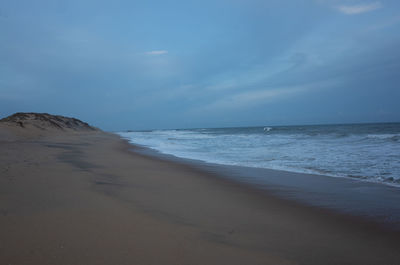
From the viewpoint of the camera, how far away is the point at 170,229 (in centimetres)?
258

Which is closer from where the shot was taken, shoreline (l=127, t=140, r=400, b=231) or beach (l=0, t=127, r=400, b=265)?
beach (l=0, t=127, r=400, b=265)

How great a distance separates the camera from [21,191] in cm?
348

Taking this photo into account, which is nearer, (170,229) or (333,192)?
(170,229)

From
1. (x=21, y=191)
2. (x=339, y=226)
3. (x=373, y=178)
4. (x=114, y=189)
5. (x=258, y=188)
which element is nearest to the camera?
(x=339, y=226)

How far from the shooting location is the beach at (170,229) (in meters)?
2.02

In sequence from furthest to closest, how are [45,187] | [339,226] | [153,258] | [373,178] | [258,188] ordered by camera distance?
[373,178] → [258,188] → [45,187] → [339,226] → [153,258]

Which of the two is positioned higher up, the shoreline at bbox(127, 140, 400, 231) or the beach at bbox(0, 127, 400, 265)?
the beach at bbox(0, 127, 400, 265)

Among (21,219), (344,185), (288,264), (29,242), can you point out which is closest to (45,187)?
(21,219)

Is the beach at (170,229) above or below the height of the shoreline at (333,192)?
above

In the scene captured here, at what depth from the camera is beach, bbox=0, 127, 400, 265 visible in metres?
2.02

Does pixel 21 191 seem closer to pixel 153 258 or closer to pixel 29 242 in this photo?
pixel 29 242

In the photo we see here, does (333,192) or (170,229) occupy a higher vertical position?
(170,229)

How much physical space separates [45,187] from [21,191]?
0.37 m

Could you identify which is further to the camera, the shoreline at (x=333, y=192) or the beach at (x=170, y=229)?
the shoreline at (x=333, y=192)
